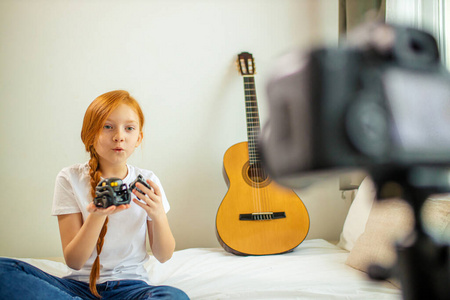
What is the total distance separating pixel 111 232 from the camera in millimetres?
1097

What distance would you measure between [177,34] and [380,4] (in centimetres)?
114

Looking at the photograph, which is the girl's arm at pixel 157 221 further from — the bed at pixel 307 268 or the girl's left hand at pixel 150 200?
the bed at pixel 307 268

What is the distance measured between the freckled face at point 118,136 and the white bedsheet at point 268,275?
536 millimetres

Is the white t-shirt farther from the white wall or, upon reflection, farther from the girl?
the white wall

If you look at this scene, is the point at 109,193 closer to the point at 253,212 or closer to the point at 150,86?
the point at 253,212

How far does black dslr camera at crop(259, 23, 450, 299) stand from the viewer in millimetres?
348

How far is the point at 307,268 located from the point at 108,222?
799 millimetres

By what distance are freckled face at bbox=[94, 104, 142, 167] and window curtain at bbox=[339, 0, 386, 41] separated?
1.16 m

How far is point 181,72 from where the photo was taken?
83.2 inches

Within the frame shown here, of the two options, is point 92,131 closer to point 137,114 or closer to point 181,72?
point 137,114

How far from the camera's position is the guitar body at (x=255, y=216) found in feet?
5.49

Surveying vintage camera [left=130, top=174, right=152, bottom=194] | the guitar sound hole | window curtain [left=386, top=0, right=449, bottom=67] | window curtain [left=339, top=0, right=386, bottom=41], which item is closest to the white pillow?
the guitar sound hole

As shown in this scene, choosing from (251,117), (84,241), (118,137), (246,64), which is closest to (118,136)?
(118,137)

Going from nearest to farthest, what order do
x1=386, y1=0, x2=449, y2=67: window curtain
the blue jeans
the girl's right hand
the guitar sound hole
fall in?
the blue jeans, the girl's right hand, x1=386, y1=0, x2=449, y2=67: window curtain, the guitar sound hole
